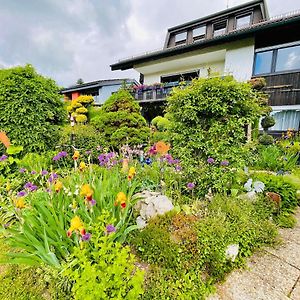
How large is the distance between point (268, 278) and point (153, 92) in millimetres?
11340

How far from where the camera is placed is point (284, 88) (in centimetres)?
801

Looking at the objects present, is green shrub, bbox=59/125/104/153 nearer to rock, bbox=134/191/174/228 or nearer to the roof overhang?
rock, bbox=134/191/174/228

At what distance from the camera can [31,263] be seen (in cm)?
163

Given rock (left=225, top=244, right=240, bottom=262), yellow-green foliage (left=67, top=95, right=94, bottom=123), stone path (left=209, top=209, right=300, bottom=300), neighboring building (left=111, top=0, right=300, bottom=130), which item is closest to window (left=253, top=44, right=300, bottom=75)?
neighboring building (left=111, top=0, right=300, bottom=130)

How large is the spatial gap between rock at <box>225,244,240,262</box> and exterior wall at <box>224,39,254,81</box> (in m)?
8.69

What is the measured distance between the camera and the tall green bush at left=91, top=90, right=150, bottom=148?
614cm

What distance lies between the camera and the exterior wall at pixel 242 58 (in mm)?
9102

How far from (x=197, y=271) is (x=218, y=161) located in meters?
1.67

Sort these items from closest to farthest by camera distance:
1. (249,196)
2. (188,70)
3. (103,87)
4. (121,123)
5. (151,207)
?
(151,207), (249,196), (121,123), (188,70), (103,87)

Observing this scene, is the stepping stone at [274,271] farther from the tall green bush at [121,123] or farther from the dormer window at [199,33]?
the dormer window at [199,33]

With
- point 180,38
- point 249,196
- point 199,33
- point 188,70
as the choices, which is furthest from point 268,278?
point 180,38

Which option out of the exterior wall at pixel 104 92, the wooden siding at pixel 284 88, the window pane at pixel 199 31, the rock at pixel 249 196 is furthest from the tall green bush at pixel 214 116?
the exterior wall at pixel 104 92

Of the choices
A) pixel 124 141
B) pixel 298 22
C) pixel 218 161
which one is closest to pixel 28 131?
pixel 124 141

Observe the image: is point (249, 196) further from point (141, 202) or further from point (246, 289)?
point (141, 202)
